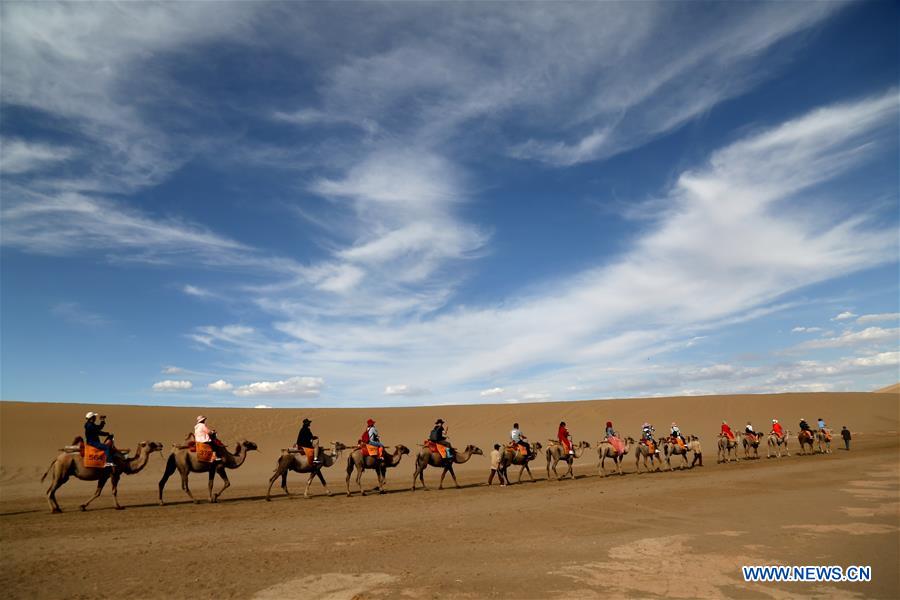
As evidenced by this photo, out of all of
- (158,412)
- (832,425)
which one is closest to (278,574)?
(158,412)

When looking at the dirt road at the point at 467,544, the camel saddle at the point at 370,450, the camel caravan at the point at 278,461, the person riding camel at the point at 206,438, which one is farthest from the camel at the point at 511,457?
the person riding camel at the point at 206,438

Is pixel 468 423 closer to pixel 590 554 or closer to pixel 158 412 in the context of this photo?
pixel 158 412

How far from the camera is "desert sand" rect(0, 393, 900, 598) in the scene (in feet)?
25.5

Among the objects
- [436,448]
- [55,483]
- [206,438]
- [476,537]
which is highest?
[206,438]

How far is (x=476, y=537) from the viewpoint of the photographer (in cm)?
1112

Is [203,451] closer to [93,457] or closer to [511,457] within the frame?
[93,457]

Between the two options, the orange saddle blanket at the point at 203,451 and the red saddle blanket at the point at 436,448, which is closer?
the orange saddle blanket at the point at 203,451

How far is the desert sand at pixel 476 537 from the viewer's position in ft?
25.5

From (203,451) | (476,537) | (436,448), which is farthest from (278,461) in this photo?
(476,537)

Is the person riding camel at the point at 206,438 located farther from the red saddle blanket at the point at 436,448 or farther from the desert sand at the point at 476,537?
the red saddle blanket at the point at 436,448

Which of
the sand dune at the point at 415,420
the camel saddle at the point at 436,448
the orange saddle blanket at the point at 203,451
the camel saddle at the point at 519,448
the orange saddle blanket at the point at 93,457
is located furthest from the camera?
the sand dune at the point at 415,420

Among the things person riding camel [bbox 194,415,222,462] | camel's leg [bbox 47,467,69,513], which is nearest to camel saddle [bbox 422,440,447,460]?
person riding camel [bbox 194,415,222,462]

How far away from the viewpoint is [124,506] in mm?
16984

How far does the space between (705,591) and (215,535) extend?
9.88m
